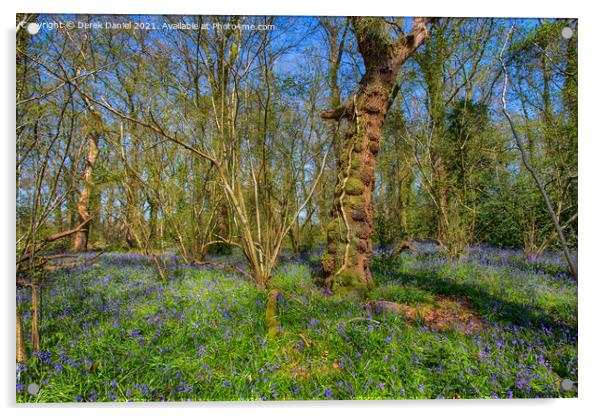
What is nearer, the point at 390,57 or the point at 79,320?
the point at 79,320

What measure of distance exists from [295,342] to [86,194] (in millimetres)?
2570

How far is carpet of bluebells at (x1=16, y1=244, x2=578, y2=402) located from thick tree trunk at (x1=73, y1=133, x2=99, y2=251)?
0.98 feet

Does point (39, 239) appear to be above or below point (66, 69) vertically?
below

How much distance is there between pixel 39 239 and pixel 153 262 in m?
1.14

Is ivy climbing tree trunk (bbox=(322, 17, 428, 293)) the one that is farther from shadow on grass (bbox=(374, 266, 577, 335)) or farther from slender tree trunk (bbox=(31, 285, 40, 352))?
slender tree trunk (bbox=(31, 285, 40, 352))

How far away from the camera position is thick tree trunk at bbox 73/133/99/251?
8.73 feet

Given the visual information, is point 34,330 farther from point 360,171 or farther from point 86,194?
point 360,171

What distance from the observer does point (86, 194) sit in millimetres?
2678

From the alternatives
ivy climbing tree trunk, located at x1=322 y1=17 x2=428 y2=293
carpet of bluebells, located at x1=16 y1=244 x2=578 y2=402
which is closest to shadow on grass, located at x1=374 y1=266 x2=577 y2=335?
carpet of bluebells, located at x1=16 y1=244 x2=578 y2=402

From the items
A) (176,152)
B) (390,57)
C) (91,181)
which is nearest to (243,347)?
(91,181)

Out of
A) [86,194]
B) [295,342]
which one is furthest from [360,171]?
[86,194]

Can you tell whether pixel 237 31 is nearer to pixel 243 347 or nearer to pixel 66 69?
pixel 66 69

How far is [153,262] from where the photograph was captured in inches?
129

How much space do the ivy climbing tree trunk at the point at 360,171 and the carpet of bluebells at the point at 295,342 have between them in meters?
0.30
